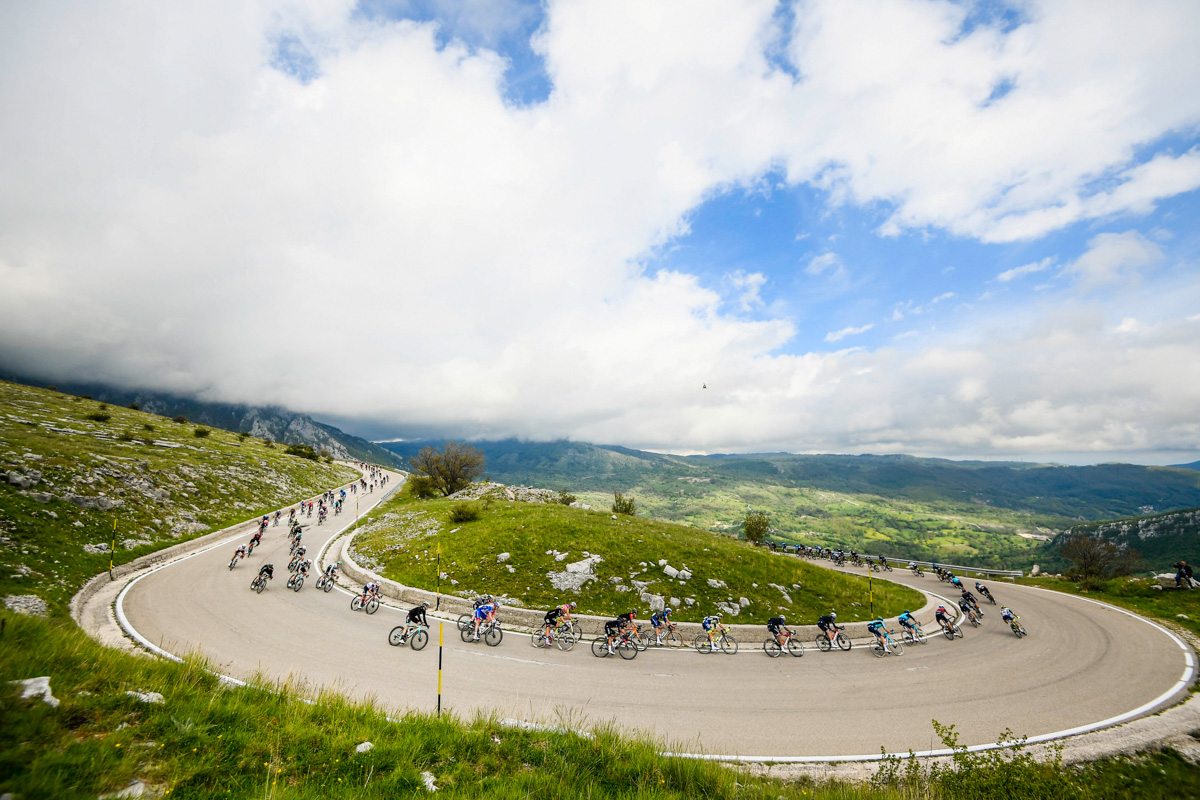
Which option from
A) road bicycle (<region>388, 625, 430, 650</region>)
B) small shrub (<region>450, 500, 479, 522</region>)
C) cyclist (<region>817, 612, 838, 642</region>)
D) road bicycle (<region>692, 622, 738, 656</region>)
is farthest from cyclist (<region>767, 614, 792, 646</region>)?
small shrub (<region>450, 500, 479, 522</region>)

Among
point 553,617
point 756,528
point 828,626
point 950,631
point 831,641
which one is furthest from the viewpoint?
point 756,528

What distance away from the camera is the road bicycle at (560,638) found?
1714 cm

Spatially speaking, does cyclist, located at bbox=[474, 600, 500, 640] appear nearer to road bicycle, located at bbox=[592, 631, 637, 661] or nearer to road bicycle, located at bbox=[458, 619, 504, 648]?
road bicycle, located at bbox=[458, 619, 504, 648]

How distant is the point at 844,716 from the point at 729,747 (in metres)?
4.81

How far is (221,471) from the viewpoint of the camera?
4244 cm

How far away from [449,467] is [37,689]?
50.4 m

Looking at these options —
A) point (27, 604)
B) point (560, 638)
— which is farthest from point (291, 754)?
point (27, 604)

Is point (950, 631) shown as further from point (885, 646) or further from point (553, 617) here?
point (553, 617)

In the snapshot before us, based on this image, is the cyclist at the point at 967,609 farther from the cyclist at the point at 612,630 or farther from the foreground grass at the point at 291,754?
the cyclist at the point at 612,630

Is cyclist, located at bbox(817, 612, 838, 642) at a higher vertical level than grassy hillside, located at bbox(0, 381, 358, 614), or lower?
lower

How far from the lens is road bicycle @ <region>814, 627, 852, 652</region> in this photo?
19.0m

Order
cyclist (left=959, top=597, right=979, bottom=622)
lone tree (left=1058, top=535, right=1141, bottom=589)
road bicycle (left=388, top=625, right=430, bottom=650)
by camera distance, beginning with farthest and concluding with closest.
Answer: lone tree (left=1058, top=535, right=1141, bottom=589) < cyclist (left=959, top=597, right=979, bottom=622) < road bicycle (left=388, top=625, right=430, bottom=650)

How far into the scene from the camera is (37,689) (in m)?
5.80

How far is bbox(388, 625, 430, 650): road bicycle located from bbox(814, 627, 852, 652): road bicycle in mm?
17488
